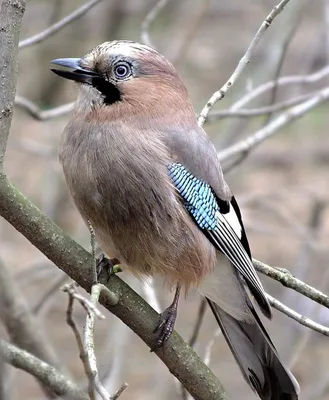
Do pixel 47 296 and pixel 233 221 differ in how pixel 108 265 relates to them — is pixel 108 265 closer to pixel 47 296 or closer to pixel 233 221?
pixel 233 221

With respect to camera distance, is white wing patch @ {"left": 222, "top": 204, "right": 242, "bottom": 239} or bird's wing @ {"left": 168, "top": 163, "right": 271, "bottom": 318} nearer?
bird's wing @ {"left": 168, "top": 163, "right": 271, "bottom": 318}

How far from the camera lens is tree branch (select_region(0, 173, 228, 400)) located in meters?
2.29

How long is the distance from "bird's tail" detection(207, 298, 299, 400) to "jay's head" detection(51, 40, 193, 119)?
87cm

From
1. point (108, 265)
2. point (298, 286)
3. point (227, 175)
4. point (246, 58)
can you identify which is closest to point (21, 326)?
point (108, 265)

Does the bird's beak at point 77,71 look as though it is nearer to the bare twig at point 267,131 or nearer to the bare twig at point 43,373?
the bare twig at point 267,131

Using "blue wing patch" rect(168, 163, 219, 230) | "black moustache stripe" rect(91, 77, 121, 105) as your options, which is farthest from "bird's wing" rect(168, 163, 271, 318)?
"black moustache stripe" rect(91, 77, 121, 105)

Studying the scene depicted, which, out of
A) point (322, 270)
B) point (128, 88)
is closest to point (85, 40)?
point (322, 270)

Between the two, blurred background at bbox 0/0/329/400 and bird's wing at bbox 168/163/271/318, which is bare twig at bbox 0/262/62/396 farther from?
bird's wing at bbox 168/163/271/318

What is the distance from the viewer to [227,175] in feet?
16.9

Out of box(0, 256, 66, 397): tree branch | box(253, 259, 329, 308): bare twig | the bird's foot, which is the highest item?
box(253, 259, 329, 308): bare twig

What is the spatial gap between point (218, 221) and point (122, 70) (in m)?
0.67

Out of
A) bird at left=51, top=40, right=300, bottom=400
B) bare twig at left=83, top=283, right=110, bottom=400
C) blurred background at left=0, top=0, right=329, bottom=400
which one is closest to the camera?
bare twig at left=83, top=283, right=110, bottom=400

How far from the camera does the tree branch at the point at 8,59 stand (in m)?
2.29

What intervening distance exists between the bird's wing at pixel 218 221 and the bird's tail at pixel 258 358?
194 millimetres
